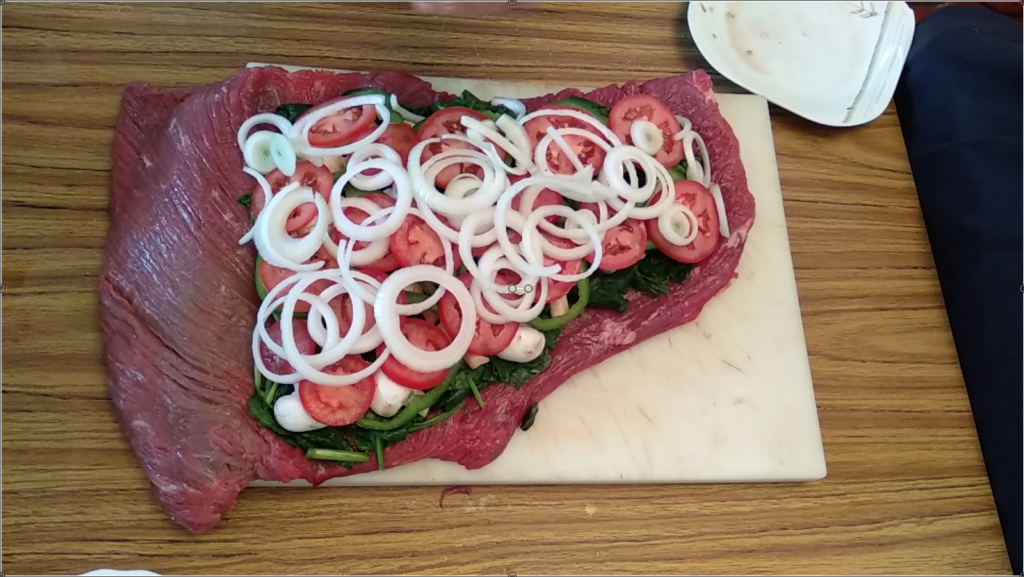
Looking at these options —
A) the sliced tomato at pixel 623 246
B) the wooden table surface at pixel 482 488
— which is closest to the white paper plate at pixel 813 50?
the wooden table surface at pixel 482 488

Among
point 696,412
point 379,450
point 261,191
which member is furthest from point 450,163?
point 696,412

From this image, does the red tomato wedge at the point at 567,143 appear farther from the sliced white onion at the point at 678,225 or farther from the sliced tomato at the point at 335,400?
the sliced tomato at the point at 335,400

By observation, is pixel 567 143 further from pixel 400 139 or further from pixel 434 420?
pixel 434 420

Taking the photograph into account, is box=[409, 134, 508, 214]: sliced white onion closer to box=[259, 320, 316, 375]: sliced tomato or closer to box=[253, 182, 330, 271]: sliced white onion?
box=[253, 182, 330, 271]: sliced white onion

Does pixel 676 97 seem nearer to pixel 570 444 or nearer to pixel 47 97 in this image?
pixel 570 444

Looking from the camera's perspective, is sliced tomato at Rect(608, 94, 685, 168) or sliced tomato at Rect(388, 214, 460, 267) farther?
sliced tomato at Rect(608, 94, 685, 168)

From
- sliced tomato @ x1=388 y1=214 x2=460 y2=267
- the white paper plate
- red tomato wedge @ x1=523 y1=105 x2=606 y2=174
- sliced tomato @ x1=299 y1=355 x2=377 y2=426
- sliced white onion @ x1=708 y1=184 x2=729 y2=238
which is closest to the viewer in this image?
sliced tomato @ x1=299 y1=355 x2=377 y2=426

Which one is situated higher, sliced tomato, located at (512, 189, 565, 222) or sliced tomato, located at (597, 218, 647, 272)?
sliced tomato, located at (512, 189, 565, 222)

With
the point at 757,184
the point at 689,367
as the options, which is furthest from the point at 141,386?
the point at 757,184

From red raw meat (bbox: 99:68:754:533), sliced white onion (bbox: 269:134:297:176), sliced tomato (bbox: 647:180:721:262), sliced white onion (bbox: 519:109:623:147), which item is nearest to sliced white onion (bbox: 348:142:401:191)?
sliced white onion (bbox: 269:134:297:176)
